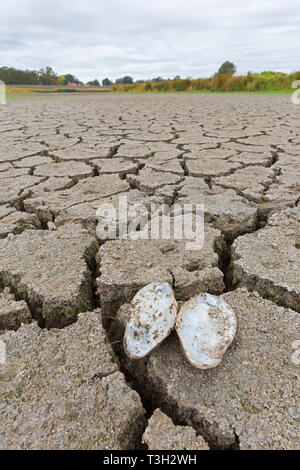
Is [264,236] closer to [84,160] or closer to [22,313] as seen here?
[22,313]

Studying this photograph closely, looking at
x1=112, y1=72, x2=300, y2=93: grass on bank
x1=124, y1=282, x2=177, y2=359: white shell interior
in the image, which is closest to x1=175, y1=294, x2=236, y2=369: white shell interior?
x1=124, y1=282, x2=177, y2=359: white shell interior

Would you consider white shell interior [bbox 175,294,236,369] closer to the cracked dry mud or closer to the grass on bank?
the cracked dry mud

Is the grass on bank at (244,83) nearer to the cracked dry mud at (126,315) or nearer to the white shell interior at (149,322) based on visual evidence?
the cracked dry mud at (126,315)

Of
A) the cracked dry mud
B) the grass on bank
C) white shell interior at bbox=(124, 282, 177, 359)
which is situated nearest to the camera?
the cracked dry mud

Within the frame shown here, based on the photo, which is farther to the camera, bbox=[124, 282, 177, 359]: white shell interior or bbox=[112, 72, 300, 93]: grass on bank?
bbox=[112, 72, 300, 93]: grass on bank

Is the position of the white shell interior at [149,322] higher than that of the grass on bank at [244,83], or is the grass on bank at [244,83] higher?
the grass on bank at [244,83]

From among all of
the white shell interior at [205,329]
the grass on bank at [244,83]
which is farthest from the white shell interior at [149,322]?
the grass on bank at [244,83]

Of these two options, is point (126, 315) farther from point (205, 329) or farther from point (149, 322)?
point (205, 329)
